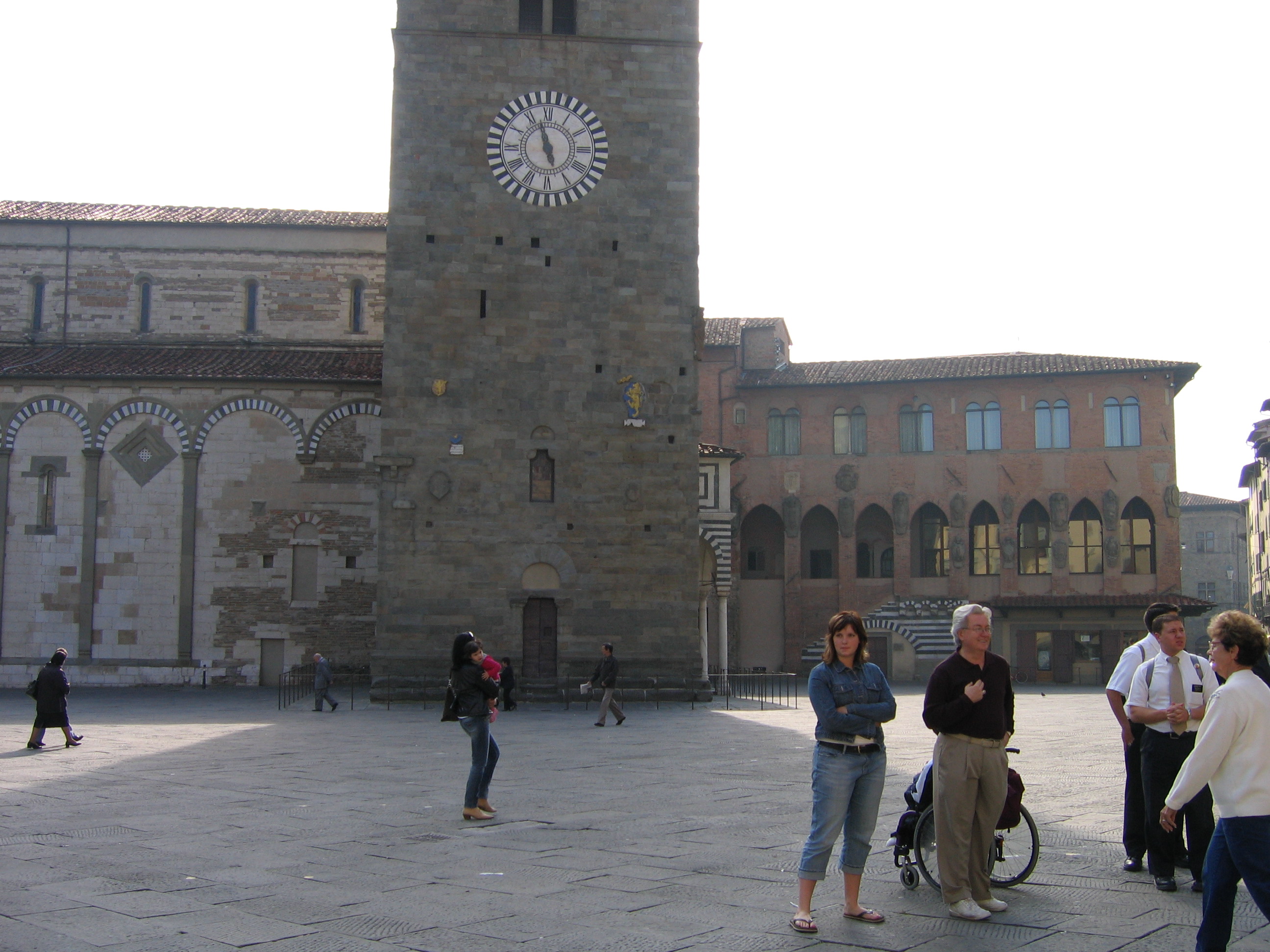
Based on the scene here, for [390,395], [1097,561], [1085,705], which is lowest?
[1085,705]

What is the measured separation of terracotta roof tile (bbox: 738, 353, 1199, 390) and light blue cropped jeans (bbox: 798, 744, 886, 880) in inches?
1411

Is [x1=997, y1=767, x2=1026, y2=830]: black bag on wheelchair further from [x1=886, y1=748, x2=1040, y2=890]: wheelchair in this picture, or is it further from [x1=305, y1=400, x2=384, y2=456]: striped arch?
[x1=305, y1=400, x2=384, y2=456]: striped arch

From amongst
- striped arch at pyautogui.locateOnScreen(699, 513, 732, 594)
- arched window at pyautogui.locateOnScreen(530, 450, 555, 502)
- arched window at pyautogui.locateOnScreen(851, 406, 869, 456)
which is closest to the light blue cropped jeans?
arched window at pyautogui.locateOnScreen(530, 450, 555, 502)

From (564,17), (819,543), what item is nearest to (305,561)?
(564,17)

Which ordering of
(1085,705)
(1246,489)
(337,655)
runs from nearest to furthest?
(1085,705)
(337,655)
(1246,489)

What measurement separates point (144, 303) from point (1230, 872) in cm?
3388

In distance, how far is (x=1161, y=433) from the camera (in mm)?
39656

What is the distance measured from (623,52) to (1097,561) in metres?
23.7

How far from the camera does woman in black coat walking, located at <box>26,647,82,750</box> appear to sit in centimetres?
1592

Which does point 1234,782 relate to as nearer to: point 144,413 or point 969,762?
point 969,762

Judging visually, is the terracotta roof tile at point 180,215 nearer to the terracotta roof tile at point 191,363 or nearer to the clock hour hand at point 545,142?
the terracotta roof tile at point 191,363

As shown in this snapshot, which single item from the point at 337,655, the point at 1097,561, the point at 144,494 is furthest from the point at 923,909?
the point at 1097,561

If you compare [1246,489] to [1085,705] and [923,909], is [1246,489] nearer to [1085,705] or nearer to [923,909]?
[1085,705]

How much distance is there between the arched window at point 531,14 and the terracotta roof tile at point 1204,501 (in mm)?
56677
